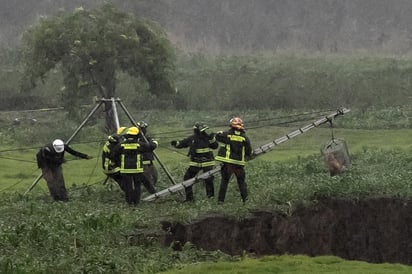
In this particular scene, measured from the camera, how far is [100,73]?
39750 mm

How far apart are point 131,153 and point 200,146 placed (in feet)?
7.31

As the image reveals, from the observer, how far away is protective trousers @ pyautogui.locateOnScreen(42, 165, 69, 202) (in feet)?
72.2

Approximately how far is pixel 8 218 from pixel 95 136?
2066cm

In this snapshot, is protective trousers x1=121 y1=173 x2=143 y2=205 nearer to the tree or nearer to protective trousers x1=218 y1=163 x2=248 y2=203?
protective trousers x1=218 y1=163 x2=248 y2=203

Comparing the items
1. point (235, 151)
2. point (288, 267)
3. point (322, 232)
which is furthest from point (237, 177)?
point (288, 267)

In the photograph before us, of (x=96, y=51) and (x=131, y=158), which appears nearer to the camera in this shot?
(x=131, y=158)

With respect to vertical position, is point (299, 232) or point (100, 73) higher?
point (100, 73)

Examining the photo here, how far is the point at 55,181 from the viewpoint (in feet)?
72.5

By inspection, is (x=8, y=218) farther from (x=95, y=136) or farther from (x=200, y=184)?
(x=95, y=136)

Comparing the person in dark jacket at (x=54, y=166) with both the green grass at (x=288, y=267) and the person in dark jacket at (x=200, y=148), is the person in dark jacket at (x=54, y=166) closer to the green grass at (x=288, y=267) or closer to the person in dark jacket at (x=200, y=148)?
the person in dark jacket at (x=200, y=148)

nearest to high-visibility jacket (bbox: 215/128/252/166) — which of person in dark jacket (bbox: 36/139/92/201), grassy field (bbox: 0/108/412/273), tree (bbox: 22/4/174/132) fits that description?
grassy field (bbox: 0/108/412/273)

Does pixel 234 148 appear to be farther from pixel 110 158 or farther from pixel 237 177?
pixel 110 158

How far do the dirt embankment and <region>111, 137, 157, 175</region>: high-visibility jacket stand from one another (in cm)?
300

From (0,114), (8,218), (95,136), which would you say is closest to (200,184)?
(8,218)
